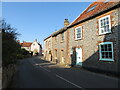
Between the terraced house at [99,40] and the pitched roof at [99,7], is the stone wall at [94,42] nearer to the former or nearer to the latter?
the terraced house at [99,40]

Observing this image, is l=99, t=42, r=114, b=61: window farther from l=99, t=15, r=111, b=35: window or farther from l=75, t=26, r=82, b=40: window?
l=75, t=26, r=82, b=40: window

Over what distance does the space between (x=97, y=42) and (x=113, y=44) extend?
2.08m

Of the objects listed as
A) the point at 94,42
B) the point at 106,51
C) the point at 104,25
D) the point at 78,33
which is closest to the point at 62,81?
the point at 106,51

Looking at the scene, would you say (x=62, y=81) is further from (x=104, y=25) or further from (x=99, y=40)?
(x=104, y=25)

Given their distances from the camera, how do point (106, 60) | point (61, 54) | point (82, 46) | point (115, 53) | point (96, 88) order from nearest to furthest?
point (96, 88) < point (115, 53) < point (106, 60) < point (82, 46) < point (61, 54)

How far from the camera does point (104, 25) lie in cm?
1301

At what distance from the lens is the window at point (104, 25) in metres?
12.6

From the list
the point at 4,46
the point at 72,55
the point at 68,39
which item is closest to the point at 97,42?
the point at 72,55

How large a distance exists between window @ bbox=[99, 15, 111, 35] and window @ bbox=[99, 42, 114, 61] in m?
1.21

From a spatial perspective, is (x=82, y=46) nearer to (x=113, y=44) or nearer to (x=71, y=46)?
(x=71, y=46)

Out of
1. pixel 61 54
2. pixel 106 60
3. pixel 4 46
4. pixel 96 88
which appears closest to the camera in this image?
pixel 4 46

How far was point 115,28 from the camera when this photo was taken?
38.5ft

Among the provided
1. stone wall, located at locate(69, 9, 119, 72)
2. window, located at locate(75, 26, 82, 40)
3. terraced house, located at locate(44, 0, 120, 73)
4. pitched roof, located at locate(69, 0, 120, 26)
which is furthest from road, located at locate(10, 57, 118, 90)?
window, located at locate(75, 26, 82, 40)

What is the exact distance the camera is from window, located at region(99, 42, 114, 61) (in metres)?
12.2
